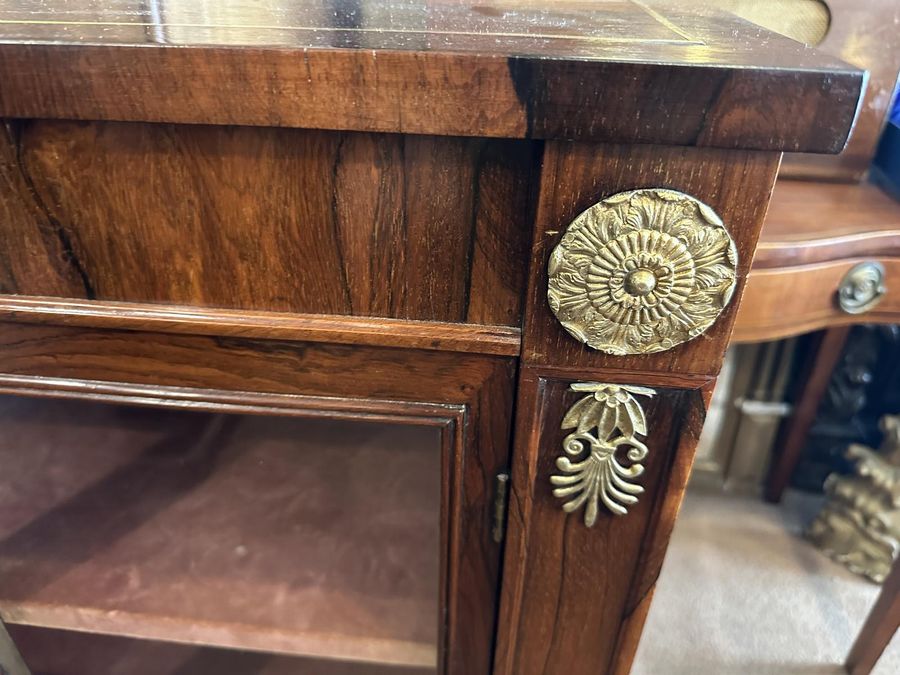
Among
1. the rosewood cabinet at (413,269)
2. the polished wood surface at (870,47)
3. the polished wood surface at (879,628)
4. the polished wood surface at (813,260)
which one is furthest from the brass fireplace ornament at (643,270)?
the polished wood surface at (879,628)

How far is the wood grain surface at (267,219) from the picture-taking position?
29 centimetres

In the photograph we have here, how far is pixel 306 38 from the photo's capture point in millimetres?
283

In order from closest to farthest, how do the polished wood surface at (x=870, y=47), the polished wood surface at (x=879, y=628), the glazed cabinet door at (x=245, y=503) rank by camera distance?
1. the glazed cabinet door at (x=245, y=503)
2. the polished wood surface at (x=870, y=47)
3. the polished wood surface at (x=879, y=628)

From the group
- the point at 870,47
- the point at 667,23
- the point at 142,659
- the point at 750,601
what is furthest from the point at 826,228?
the point at 142,659

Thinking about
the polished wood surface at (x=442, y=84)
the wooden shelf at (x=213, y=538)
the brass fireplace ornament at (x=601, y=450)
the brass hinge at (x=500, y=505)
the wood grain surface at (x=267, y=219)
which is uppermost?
the polished wood surface at (x=442, y=84)

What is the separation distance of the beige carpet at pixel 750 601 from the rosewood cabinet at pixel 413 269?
0.52 m

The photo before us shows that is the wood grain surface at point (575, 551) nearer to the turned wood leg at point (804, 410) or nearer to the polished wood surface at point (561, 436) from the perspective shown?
the polished wood surface at point (561, 436)

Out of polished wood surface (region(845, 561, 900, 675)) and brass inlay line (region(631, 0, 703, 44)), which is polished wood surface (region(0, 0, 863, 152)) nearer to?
brass inlay line (region(631, 0, 703, 44))

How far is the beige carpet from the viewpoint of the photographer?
854 mm

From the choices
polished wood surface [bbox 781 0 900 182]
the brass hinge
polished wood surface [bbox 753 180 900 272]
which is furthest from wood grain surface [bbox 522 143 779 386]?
polished wood surface [bbox 781 0 900 182]

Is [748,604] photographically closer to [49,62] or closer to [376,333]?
[376,333]

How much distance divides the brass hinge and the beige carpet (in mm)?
570

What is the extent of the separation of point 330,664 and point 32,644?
0.76 ft

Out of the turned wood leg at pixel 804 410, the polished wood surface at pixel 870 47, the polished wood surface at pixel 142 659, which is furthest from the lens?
the turned wood leg at pixel 804 410
